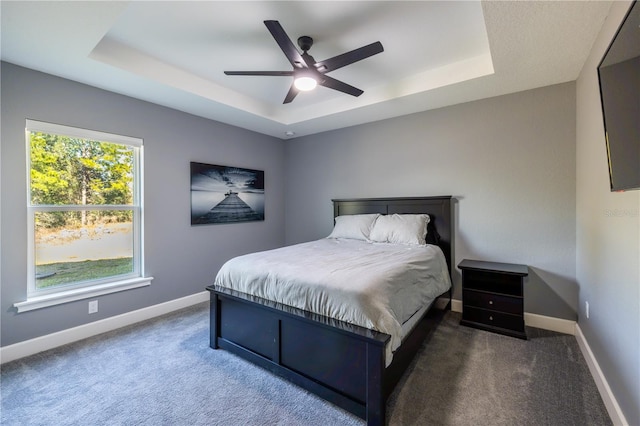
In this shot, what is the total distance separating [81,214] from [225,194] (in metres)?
1.66

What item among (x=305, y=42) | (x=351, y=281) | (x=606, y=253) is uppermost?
(x=305, y=42)

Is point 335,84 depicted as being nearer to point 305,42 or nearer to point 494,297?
point 305,42

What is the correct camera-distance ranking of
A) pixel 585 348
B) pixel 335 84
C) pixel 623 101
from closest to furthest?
pixel 623 101
pixel 585 348
pixel 335 84

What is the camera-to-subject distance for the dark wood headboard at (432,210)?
3377 millimetres

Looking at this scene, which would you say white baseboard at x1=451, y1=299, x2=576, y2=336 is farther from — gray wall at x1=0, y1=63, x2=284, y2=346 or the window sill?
the window sill

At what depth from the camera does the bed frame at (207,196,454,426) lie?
1.59m

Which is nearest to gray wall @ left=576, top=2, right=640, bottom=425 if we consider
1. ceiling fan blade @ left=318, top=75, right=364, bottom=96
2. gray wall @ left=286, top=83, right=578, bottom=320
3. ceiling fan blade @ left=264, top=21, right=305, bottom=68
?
gray wall @ left=286, top=83, right=578, bottom=320

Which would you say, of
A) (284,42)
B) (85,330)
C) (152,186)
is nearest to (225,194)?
(152,186)

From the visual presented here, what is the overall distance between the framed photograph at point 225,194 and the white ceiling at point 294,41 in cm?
87

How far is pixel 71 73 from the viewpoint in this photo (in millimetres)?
2525

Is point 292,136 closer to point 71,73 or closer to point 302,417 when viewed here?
point 71,73

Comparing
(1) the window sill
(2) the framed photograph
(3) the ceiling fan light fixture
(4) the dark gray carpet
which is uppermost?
(3) the ceiling fan light fixture

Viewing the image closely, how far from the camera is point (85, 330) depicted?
2717 mm

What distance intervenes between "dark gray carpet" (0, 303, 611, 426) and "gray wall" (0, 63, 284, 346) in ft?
1.83
